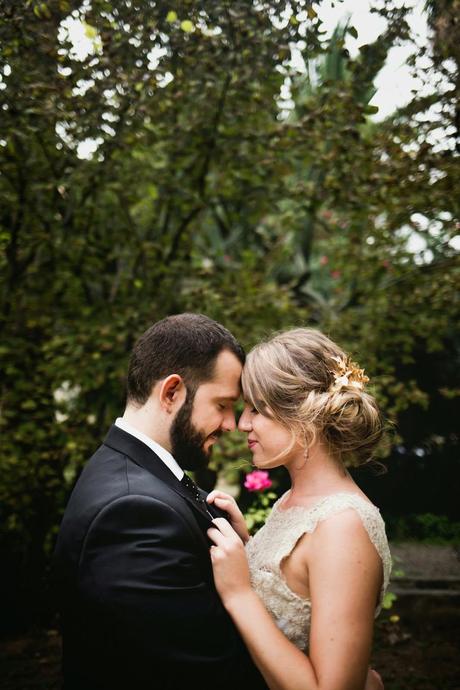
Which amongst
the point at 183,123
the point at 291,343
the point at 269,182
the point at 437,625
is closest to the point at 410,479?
the point at 437,625

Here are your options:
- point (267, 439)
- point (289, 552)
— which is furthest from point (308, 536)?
point (267, 439)

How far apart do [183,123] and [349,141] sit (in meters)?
1.33

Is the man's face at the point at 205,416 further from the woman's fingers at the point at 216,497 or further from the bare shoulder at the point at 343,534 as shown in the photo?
the bare shoulder at the point at 343,534

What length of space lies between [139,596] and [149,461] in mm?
490

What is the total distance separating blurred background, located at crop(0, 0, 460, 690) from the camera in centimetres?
374

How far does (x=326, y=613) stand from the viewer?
186 cm

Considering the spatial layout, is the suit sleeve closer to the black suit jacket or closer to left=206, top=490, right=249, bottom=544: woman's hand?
the black suit jacket

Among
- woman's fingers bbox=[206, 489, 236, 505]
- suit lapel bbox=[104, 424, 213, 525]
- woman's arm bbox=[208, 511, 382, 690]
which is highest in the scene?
suit lapel bbox=[104, 424, 213, 525]

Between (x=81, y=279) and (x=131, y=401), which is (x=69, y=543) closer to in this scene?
(x=131, y=401)

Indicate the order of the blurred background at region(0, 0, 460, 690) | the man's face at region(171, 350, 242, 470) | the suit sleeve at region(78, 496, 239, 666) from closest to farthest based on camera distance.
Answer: the suit sleeve at region(78, 496, 239, 666), the man's face at region(171, 350, 242, 470), the blurred background at region(0, 0, 460, 690)

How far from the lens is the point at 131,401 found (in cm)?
237

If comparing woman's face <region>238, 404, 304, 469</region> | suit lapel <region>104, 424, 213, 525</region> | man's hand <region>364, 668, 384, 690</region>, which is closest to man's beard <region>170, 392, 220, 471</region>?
suit lapel <region>104, 424, 213, 525</region>

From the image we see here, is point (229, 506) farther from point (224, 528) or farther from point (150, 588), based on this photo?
point (150, 588)

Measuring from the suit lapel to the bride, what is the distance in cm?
14
